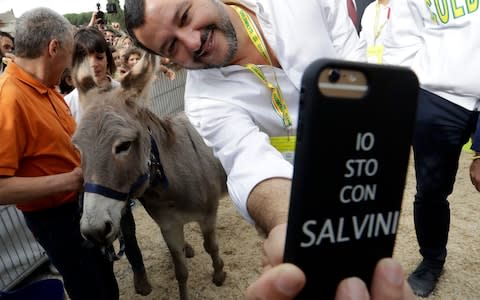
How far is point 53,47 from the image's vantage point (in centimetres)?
178

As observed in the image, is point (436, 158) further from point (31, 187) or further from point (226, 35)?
point (31, 187)

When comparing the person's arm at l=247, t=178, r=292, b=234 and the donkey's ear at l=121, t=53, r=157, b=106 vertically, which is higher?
the donkey's ear at l=121, t=53, r=157, b=106

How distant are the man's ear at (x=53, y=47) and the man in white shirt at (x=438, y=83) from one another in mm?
1872

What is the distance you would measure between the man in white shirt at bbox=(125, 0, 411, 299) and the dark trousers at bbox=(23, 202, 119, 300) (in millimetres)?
989

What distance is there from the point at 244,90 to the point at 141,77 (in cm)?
72

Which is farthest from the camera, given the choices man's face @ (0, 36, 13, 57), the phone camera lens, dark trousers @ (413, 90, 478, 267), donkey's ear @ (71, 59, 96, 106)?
man's face @ (0, 36, 13, 57)

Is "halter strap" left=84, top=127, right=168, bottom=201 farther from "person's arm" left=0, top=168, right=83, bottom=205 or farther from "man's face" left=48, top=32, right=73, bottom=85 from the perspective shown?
"man's face" left=48, top=32, right=73, bottom=85

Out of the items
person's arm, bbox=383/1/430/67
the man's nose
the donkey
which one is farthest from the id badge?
person's arm, bbox=383/1/430/67

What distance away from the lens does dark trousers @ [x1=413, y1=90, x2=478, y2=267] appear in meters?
1.75

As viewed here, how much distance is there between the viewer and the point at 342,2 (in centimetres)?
153

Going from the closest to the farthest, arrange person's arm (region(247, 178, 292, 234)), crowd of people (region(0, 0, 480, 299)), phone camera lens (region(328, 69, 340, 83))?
phone camera lens (region(328, 69, 340, 83)) → person's arm (region(247, 178, 292, 234)) → crowd of people (region(0, 0, 480, 299))

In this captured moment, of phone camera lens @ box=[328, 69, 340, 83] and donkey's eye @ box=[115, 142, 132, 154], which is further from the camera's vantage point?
donkey's eye @ box=[115, 142, 132, 154]

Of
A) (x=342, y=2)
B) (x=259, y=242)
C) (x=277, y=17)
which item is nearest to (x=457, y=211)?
(x=259, y=242)

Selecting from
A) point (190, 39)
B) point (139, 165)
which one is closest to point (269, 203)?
point (190, 39)
